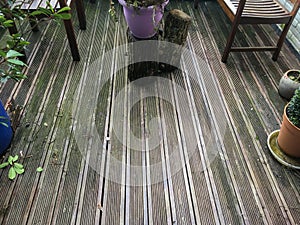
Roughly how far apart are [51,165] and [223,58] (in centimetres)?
168

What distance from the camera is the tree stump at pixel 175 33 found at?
76.9 inches

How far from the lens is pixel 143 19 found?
A: 1863mm

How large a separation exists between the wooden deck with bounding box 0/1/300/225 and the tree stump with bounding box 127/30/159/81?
0.08 meters

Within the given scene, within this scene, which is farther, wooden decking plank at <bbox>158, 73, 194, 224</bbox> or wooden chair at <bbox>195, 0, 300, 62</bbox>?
wooden chair at <bbox>195, 0, 300, 62</bbox>

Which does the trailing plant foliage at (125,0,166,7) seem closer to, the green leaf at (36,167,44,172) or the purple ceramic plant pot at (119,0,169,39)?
the purple ceramic plant pot at (119,0,169,39)

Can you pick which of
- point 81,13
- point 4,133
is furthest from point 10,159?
point 81,13

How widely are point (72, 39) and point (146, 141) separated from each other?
42.5 inches

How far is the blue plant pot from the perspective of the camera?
157cm

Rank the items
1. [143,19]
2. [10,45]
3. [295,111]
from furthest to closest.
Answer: [143,19] → [295,111] → [10,45]

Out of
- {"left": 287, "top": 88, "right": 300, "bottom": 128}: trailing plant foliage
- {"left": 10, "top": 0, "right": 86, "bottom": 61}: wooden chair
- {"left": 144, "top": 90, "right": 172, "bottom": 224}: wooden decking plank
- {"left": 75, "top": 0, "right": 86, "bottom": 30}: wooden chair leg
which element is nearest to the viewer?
{"left": 144, "top": 90, "right": 172, "bottom": 224}: wooden decking plank

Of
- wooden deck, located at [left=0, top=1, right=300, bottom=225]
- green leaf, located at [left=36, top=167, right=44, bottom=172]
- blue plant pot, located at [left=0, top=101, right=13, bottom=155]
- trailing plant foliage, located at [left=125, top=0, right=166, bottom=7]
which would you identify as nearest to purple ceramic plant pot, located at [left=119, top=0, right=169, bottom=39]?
trailing plant foliage, located at [left=125, top=0, right=166, bottom=7]

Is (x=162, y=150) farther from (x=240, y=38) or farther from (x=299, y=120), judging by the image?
(x=240, y=38)

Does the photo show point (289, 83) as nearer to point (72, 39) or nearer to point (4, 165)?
point (72, 39)

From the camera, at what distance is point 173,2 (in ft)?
10.4
